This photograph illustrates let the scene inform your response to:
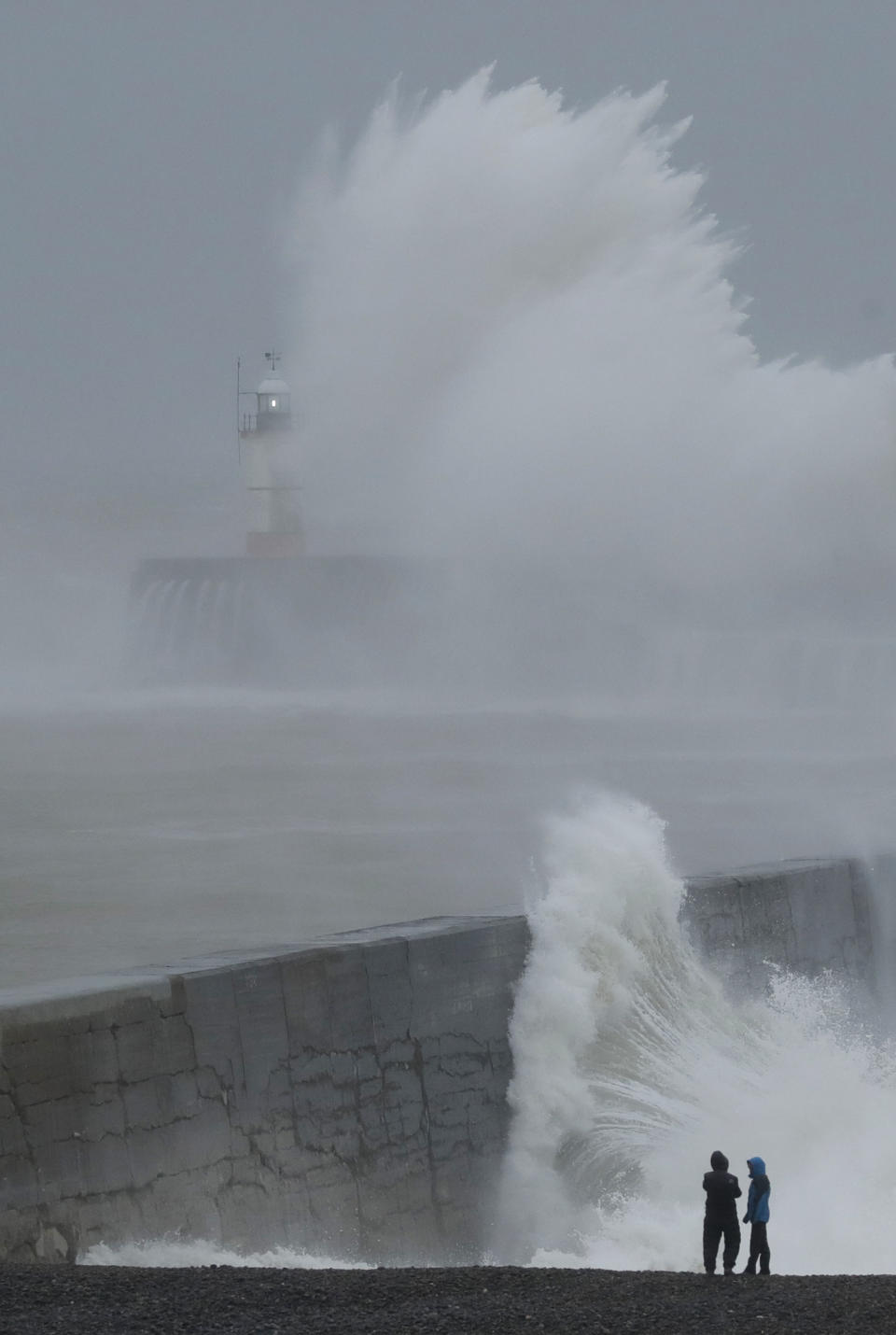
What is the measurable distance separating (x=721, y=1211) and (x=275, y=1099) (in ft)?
6.22

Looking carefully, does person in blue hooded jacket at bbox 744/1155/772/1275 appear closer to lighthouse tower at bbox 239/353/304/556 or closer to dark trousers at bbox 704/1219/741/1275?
dark trousers at bbox 704/1219/741/1275

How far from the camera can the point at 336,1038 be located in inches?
288

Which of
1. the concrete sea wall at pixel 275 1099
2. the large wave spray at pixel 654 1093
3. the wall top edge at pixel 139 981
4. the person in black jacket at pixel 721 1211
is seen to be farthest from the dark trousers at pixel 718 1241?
the wall top edge at pixel 139 981

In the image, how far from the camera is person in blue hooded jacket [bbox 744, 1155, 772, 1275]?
5750mm

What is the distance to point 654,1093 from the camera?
867 centimetres

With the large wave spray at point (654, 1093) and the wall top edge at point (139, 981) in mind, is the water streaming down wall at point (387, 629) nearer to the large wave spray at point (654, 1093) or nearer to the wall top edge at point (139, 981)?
the large wave spray at point (654, 1093)

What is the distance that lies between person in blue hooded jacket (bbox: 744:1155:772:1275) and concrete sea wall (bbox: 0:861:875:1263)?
5.86ft

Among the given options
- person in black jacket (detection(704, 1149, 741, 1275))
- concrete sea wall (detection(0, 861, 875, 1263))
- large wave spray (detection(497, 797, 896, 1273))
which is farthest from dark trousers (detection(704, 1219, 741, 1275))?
concrete sea wall (detection(0, 861, 875, 1263))

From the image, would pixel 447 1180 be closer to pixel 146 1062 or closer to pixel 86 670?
pixel 146 1062

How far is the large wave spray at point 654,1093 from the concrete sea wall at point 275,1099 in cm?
22

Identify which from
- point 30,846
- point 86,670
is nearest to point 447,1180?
point 30,846

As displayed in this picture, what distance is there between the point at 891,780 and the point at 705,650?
14.4 m

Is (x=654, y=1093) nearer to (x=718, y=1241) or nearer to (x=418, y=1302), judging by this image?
(x=718, y=1241)

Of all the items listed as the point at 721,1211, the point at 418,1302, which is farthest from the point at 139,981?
the point at 721,1211
